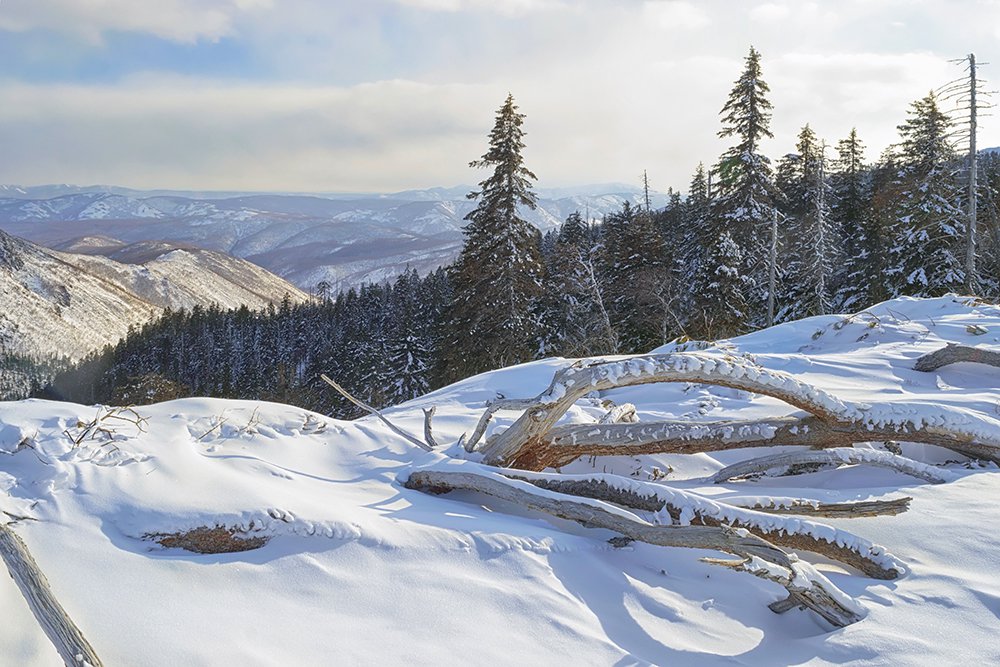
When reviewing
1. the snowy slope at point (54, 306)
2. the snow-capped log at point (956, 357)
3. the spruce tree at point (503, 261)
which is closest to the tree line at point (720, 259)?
the spruce tree at point (503, 261)

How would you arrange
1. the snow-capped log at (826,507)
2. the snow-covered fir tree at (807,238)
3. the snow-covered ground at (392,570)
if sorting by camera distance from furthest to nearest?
the snow-covered fir tree at (807,238)
the snow-capped log at (826,507)
the snow-covered ground at (392,570)

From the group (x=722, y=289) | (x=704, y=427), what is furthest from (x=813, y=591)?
(x=722, y=289)

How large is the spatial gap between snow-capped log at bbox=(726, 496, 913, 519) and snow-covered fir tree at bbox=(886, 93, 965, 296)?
81.9 ft

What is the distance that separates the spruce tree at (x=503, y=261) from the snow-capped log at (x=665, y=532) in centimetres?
1744

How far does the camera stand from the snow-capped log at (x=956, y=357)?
20.3ft

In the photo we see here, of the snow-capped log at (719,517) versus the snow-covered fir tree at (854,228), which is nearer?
the snow-capped log at (719,517)

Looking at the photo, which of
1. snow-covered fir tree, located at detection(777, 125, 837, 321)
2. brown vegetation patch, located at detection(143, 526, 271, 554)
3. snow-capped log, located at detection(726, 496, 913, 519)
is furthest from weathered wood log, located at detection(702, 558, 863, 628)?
snow-covered fir tree, located at detection(777, 125, 837, 321)

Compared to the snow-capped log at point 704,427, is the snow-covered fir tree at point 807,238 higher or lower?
higher

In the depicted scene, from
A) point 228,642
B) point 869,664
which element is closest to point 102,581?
point 228,642

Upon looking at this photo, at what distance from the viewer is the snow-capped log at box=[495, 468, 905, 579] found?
10.3 ft

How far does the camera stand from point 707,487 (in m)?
4.44

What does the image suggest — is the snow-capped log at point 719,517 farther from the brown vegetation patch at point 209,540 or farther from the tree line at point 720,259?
the tree line at point 720,259

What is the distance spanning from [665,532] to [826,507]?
45.6 inches

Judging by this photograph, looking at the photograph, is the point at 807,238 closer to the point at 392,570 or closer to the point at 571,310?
the point at 571,310
